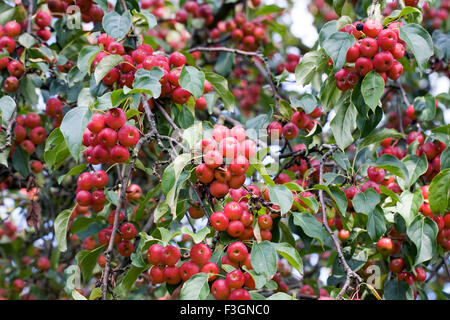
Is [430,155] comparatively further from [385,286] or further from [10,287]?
[10,287]

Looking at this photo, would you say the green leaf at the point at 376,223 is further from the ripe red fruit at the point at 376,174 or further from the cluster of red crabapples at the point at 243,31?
the cluster of red crabapples at the point at 243,31

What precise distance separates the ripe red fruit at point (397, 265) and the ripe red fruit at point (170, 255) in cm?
104

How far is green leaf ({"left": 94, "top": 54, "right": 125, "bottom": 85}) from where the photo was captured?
1.84 m

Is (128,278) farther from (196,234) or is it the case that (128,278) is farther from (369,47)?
(369,47)

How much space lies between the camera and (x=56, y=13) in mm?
2564

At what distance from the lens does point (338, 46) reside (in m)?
1.78

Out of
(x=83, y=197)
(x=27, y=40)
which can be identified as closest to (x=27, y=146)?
(x=27, y=40)

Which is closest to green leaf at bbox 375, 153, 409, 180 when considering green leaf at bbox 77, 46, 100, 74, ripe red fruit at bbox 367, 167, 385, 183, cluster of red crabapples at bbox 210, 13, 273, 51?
ripe red fruit at bbox 367, 167, 385, 183

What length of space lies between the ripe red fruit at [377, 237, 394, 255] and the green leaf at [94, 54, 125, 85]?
1.27 metres

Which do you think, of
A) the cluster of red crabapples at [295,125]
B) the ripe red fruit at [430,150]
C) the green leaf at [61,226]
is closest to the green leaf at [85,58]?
the green leaf at [61,226]

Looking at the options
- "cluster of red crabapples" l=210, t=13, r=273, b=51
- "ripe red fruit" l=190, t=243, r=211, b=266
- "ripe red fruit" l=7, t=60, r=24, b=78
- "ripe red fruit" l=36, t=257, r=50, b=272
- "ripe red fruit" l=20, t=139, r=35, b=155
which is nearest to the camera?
"ripe red fruit" l=190, t=243, r=211, b=266

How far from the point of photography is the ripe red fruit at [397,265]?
2.11 meters

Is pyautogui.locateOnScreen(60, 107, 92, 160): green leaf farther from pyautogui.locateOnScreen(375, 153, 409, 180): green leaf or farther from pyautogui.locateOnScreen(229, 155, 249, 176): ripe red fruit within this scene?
pyautogui.locateOnScreen(375, 153, 409, 180): green leaf

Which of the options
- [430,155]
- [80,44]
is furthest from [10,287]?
→ [430,155]
